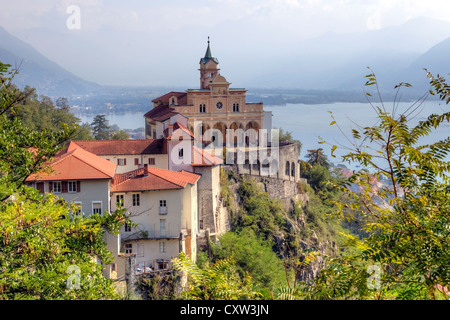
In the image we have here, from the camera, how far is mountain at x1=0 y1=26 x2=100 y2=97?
40825 millimetres

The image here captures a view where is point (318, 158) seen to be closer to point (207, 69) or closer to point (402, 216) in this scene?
point (207, 69)

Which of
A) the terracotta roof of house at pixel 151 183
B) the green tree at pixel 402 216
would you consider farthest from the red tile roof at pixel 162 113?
the green tree at pixel 402 216

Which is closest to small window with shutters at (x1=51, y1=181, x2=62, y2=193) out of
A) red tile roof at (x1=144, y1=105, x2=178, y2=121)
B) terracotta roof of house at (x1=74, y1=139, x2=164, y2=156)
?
terracotta roof of house at (x1=74, y1=139, x2=164, y2=156)

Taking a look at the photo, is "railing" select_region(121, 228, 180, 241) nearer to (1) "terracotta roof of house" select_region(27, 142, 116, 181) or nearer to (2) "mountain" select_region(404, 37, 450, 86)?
(1) "terracotta roof of house" select_region(27, 142, 116, 181)

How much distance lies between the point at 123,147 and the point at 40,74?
51868 millimetres

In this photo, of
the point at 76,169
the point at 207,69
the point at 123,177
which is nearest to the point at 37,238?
the point at 76,169

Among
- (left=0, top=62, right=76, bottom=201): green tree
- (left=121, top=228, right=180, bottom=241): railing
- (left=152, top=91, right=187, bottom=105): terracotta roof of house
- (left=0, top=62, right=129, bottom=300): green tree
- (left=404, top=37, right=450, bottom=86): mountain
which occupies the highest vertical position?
(left=404, top=37, right=450, bottom=86): mountain

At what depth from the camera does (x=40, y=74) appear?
7525cm

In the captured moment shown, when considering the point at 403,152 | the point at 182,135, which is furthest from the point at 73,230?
the point at 182,135

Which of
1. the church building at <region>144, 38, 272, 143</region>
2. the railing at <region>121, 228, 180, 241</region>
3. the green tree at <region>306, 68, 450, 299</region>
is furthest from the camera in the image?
the church building at <region>144, 38, 272, 143</region>

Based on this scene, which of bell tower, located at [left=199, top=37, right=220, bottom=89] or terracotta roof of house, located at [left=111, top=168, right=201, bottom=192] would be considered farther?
bell tower, located at [left=199, top=37, right=220, bottom=89]

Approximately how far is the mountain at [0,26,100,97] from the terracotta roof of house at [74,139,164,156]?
44.4 feet

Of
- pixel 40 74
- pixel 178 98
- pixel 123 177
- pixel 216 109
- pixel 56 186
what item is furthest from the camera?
pixel 40 74

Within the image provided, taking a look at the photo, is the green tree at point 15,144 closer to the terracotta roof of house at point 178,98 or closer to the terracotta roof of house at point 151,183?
the terracotta roof of house at point 151,183
